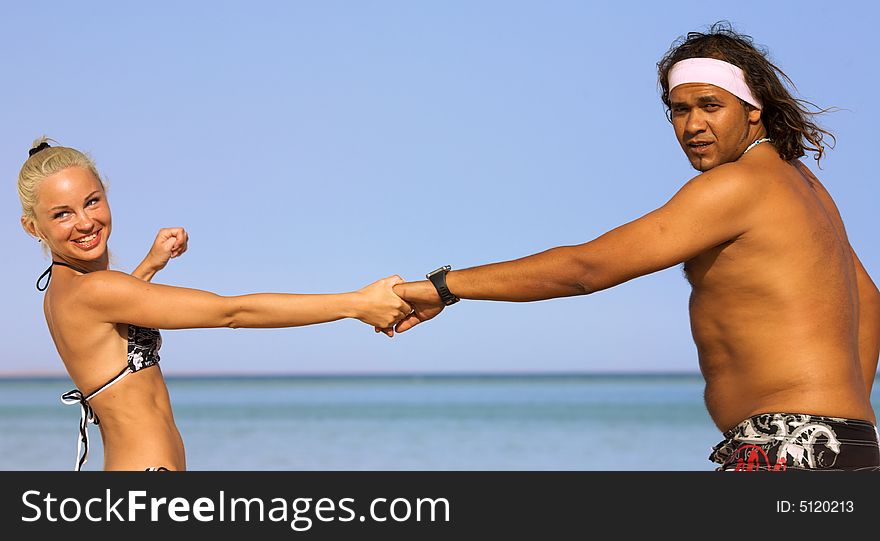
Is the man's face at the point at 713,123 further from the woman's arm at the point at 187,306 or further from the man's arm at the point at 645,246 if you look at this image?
the woman's arm at the point at 187,306

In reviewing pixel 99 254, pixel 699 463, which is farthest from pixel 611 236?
pixel 699 463

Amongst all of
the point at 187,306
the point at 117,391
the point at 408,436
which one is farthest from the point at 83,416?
the point at 408,436

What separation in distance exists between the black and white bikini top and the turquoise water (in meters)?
15.0

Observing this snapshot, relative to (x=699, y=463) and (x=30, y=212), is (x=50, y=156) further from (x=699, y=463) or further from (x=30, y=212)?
(x=699, y=463)

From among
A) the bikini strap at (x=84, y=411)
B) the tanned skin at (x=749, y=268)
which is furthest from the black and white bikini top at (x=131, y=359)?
the tanned skin at (x=749, y=268)

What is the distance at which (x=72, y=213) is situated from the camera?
15.9ft

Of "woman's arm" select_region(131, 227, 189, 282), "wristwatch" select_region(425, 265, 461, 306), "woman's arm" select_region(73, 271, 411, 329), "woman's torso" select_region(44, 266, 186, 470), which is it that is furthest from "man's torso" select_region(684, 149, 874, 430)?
"woman's arm" select_region(131, 227, 189, 282)

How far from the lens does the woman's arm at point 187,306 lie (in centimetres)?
471

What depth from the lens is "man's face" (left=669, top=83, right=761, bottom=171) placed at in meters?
4.72

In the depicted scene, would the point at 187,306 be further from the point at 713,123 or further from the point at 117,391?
the point at 713,123

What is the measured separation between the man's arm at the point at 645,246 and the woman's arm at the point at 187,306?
0.86m
